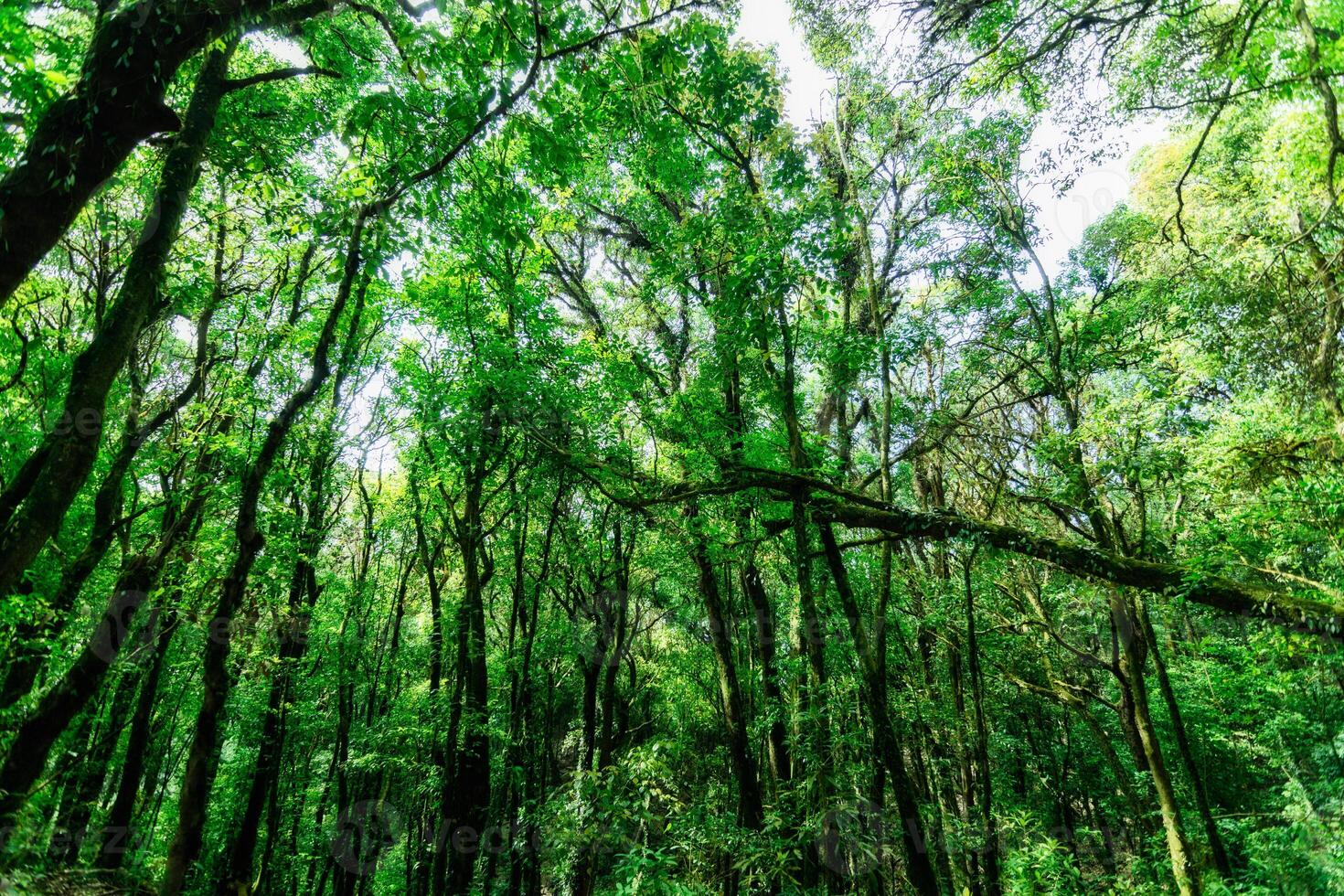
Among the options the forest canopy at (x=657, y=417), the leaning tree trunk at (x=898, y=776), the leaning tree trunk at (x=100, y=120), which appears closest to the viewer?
the leaning tree trunk at (x=100, y=120)

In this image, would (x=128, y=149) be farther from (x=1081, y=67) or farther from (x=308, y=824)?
(x=308, y=824)

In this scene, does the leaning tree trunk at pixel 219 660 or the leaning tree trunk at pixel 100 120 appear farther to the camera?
the leaning tree trunk at pixel 219 660

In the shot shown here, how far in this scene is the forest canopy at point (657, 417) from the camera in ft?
13.2

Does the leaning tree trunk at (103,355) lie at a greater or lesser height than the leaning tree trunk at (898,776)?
greater

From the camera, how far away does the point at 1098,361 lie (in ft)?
29.0

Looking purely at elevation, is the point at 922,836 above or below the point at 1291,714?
below

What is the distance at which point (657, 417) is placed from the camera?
991 centimetres

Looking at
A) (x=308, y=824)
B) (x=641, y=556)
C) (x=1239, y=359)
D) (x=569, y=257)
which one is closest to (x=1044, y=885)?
(x=1239, y=359)

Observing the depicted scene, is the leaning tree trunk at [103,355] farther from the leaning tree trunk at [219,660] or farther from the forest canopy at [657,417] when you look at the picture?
the leaning tree trunk at [219,660]

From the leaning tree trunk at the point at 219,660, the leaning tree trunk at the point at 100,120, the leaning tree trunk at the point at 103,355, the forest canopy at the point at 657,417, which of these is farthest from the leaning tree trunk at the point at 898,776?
the leaning tree trunk at the point at 100,120

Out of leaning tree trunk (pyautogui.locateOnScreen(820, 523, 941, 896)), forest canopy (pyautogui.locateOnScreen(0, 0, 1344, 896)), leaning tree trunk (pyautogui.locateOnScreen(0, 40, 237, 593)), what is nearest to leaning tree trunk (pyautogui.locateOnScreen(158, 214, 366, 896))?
forest canopy (pyautogui.locateOnScreen(0, 0, 1344, 896))

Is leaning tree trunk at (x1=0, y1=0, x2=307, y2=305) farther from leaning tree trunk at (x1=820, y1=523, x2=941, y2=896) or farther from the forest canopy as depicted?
leaning tree trunk at (x1=820, y1=523, x2=941, y2=896)

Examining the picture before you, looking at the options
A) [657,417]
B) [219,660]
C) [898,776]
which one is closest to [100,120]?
[219,660]

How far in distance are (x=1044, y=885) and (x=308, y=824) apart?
55.5ft
